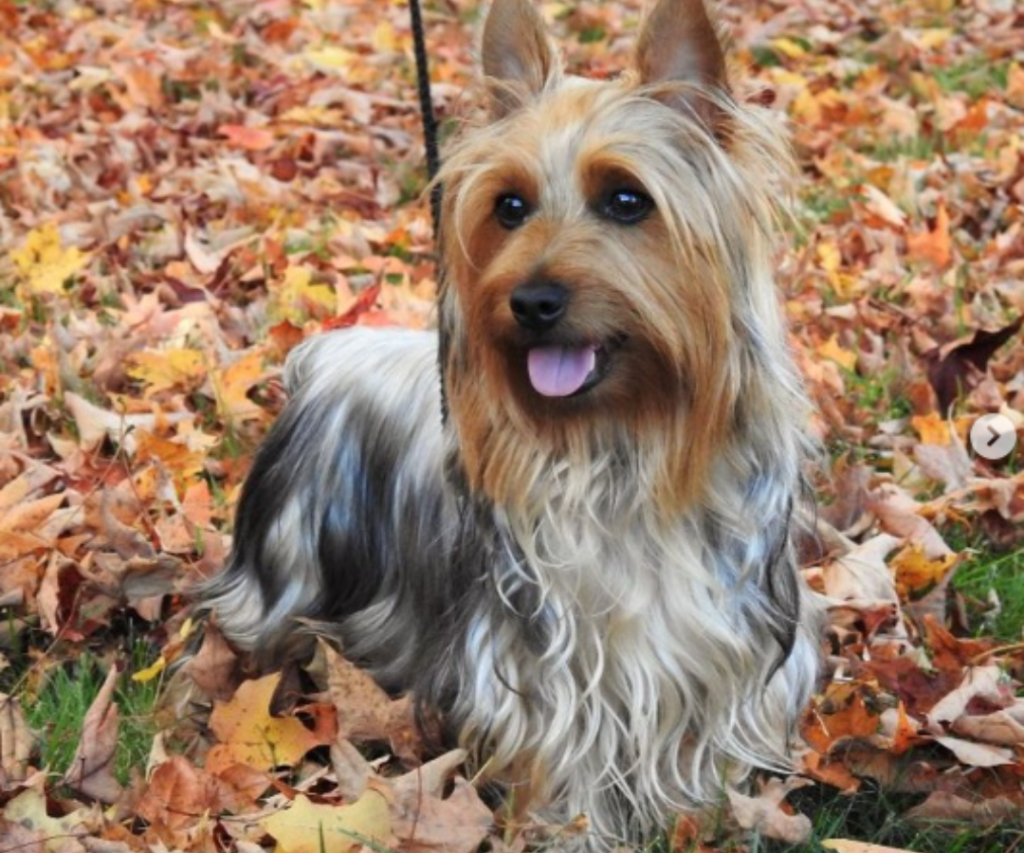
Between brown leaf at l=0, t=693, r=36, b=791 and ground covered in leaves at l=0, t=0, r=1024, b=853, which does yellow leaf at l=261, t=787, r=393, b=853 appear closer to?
ground covered in leaves at l=0, t=0, r=1024, b=853

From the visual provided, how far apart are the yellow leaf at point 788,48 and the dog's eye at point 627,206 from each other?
6247mm

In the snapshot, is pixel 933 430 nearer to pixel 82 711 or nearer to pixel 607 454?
pixel 607 454

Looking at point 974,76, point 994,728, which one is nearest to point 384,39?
point 974,76

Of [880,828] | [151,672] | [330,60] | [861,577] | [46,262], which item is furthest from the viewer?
[330,60]

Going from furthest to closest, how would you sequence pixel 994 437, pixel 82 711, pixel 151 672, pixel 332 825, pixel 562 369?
pixel 994 437, pixel 151 672, pixel 82 711, pixel 332 825, pixel 562 369

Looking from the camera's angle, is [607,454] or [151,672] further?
[151,672]

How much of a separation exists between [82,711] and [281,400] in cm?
157

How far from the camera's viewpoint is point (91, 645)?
3.85 m

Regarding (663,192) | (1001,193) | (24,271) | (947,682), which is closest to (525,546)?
(663,192)

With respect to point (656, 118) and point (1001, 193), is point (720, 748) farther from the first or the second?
point (1001, 193)

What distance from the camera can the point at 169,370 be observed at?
16.1 ft

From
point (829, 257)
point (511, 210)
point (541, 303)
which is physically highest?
point (511, 210)

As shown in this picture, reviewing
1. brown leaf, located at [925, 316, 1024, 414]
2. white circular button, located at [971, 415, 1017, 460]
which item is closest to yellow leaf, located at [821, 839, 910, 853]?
white circular button, located at [971, 415, 1017, 460]

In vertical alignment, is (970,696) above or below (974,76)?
below
